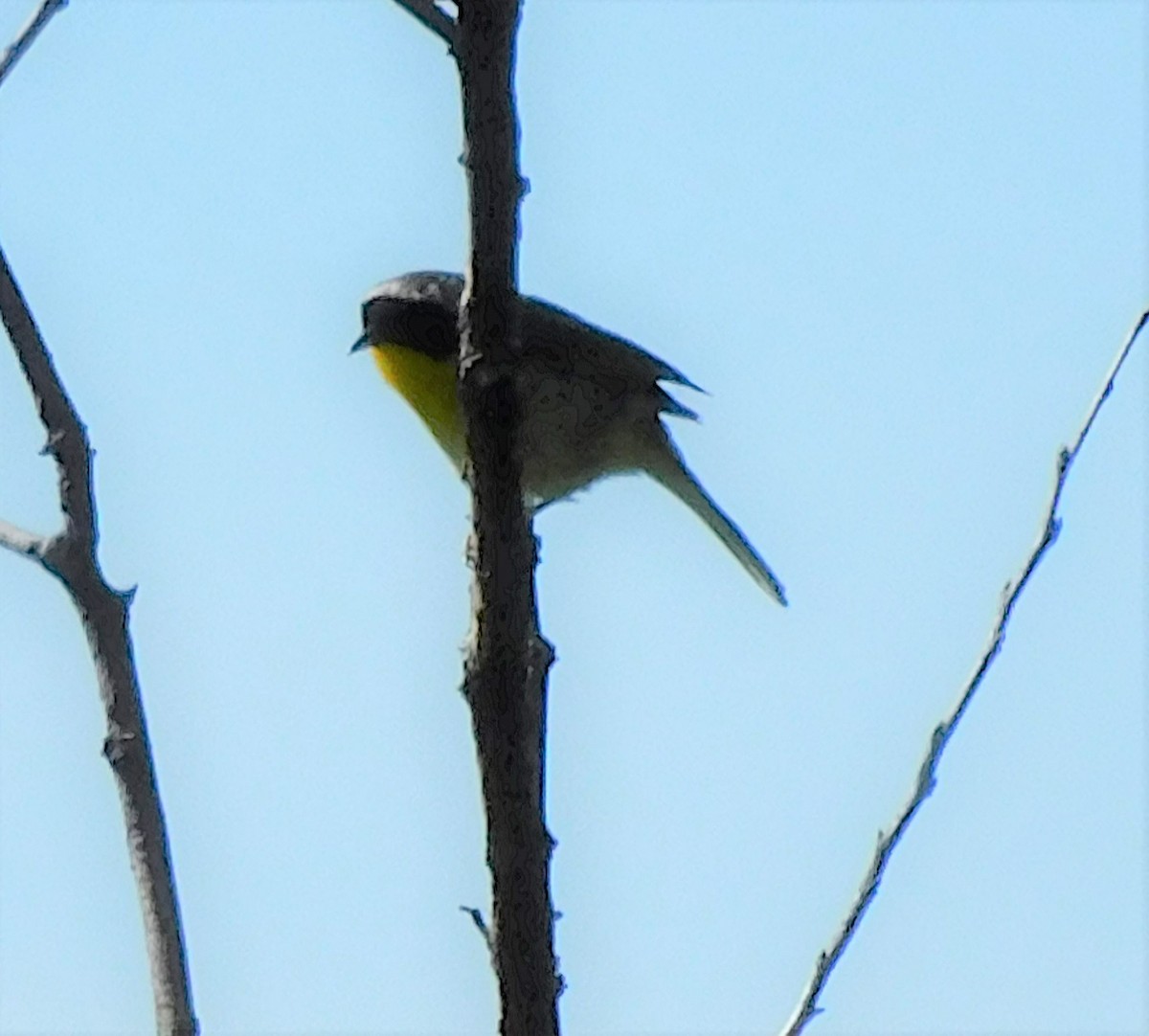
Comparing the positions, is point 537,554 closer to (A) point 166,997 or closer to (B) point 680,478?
(A) point 166,997

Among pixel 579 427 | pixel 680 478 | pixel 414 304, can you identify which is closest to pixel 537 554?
pixel 579 427

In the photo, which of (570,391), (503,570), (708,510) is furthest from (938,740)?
(708,510)

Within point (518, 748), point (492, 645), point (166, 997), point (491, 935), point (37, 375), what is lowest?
point (166, 997)

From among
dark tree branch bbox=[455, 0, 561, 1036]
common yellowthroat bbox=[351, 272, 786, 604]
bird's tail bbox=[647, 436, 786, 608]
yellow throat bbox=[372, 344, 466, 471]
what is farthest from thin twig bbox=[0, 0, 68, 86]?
bird's tail bbox=[647, 436, 786, 608]

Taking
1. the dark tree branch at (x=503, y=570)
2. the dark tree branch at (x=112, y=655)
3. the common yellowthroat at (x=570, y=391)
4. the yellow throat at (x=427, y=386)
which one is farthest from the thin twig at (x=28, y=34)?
the yellow throat at (x=427, y=386)

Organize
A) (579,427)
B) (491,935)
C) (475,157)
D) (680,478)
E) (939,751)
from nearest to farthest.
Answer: (475,157), (491,935), (939,751), (579,427), (680,478)

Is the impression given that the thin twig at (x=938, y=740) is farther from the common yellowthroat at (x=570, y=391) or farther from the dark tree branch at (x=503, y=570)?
the common yellowthroat at (x=570, y=391)

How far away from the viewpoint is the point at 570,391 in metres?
4.81

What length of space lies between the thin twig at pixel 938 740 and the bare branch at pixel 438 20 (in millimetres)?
864

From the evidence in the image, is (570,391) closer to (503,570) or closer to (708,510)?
(708,510)

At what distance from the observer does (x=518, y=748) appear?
5.80 ft

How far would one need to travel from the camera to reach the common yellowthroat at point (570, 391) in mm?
4691

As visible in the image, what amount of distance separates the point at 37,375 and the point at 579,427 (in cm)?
316

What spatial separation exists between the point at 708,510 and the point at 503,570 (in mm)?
4400
